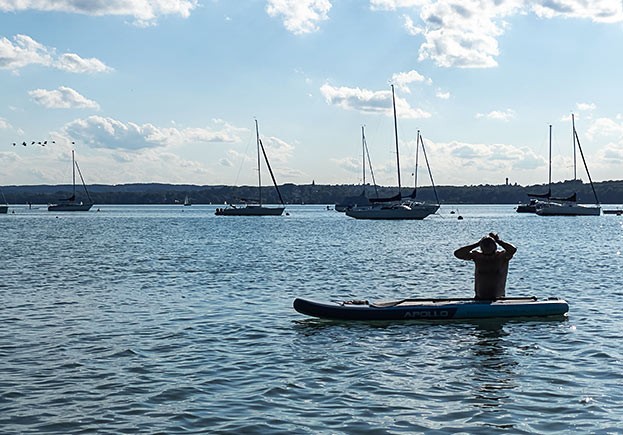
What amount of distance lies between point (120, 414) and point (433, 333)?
323 inches

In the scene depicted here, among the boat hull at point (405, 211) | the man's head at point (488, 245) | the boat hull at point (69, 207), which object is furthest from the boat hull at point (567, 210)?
the man's head at point (488, 245)

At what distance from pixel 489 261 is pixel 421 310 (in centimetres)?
194

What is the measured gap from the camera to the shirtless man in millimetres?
17578

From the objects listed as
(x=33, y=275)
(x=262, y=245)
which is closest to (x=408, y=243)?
(x=262, y=245)

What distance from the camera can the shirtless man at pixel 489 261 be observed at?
57.7 feet

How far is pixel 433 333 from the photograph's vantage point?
56.0ft

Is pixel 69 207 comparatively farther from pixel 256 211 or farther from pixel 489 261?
pixel 489 261

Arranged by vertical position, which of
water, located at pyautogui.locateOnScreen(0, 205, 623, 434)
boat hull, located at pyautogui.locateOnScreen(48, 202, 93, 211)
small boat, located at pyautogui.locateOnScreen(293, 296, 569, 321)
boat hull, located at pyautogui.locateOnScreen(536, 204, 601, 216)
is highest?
boat hull, located at pyautogui.locateOnScreen(48, 202, 93, 211)

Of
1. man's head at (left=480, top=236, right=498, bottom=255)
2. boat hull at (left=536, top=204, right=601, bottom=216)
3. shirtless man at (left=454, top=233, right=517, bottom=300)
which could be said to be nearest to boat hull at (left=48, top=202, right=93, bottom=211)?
boat hull at (left=536, top=204, right=601, bottom=216)

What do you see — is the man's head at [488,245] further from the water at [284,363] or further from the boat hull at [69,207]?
the boat hull at [69,207]

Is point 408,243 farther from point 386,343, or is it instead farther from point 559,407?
point 559,407

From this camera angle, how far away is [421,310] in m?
18.2

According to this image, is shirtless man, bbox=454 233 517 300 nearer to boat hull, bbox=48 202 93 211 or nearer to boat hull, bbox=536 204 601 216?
boat hull, bbox=536 204 601 216

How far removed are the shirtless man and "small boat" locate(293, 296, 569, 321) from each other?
1.14 ft
